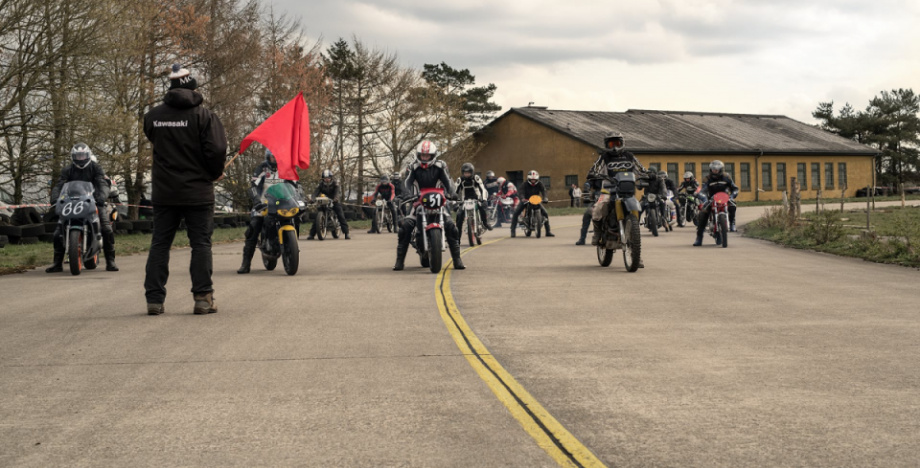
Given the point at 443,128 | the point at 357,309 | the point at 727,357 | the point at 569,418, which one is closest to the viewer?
the point at 569,418

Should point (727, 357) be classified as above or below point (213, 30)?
below

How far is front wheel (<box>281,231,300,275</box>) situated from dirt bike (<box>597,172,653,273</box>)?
4448mm

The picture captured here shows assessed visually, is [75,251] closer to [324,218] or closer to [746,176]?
[324,218]

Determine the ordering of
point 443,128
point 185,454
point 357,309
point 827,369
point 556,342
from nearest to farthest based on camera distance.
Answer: point 185,454, point 827,369, point 556,342, point 357,309, point 443,128

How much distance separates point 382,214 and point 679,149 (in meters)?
38.6

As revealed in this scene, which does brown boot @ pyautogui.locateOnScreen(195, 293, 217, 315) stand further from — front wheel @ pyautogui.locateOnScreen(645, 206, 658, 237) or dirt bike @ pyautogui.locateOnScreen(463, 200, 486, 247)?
front wheel @ pyautogui.locateOnScreen(645, 206, 658, 237)

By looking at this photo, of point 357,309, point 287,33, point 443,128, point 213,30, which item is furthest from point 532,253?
point 443,128

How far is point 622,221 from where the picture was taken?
1466cm

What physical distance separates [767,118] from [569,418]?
81.2 meters

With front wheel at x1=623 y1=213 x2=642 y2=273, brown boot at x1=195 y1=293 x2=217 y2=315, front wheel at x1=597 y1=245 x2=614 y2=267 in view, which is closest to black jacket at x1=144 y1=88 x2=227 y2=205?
brown boot at x1=195 y1=293 x2=217 y2=315

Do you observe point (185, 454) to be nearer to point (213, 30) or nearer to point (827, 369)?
point (827, 369)

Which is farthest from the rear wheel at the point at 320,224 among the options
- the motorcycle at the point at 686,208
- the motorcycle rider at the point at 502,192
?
the motorcycle at the point at 686,208

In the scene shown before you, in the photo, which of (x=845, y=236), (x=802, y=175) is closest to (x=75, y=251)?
(x=845, y=236)

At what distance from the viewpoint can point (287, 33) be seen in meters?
40.6
